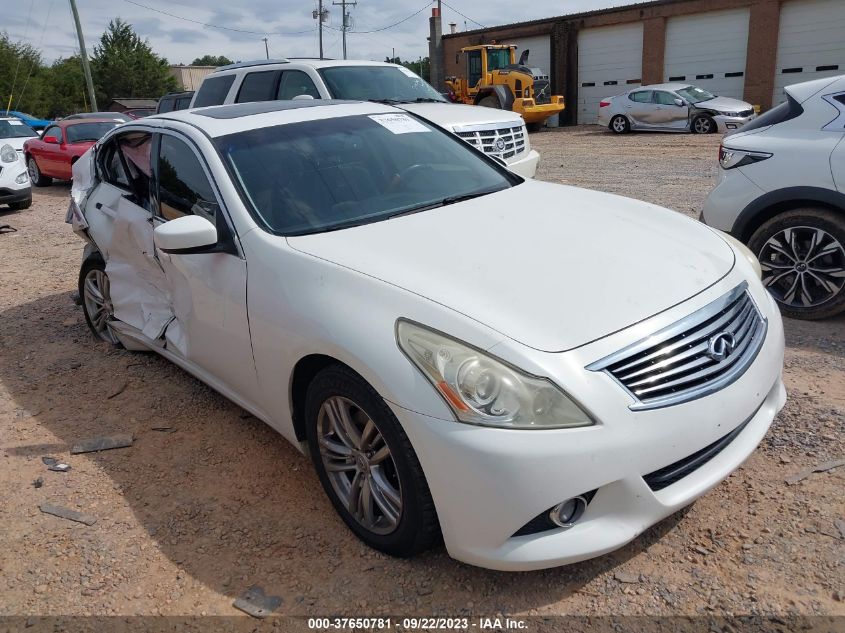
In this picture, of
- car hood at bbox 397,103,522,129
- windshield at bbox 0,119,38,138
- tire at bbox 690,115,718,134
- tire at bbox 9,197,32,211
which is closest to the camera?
car hood at bbox 397,103,522,129

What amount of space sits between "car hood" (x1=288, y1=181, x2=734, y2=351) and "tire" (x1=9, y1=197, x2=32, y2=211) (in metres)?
10.6

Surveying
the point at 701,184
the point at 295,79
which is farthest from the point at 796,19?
the point at 295,79

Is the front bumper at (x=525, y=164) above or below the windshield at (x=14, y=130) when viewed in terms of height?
below

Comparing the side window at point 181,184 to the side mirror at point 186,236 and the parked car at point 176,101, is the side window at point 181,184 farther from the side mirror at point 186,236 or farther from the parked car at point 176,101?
the parked car at point 176,101

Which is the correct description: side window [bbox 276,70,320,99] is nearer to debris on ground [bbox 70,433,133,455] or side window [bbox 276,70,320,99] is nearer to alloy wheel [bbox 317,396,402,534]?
debris on ground [bbox 70,433,133,455]

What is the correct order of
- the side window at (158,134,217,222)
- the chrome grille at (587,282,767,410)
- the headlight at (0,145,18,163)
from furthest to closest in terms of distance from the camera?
the headlight at (0,145,18,163) < the side window at (158,134,217,222) < the chrome grille at (587,282,767,410)

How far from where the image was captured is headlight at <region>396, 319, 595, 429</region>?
2.11 metres

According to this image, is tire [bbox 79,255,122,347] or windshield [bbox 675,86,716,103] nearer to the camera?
tire [bbox 79,255,122,347]

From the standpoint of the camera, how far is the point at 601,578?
2457mm

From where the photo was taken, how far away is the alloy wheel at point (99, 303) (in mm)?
4805

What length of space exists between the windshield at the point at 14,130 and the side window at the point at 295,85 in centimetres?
1022

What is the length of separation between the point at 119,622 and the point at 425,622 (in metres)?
1.11

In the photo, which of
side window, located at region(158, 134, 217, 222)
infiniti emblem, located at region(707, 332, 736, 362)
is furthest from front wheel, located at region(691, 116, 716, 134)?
infiniti emblem, located at region(707, 332, 736, 362)

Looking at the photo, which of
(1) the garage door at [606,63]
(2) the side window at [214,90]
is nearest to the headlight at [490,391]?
(2) the side window at [214,90]
